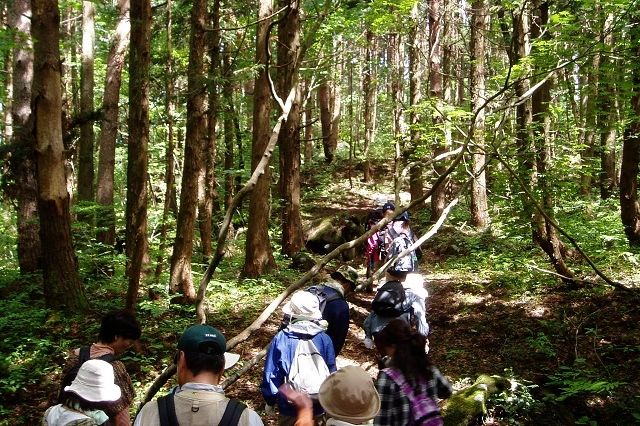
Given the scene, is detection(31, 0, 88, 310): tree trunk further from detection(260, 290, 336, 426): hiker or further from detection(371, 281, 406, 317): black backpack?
detection(260, 290, 336, 426): hiker

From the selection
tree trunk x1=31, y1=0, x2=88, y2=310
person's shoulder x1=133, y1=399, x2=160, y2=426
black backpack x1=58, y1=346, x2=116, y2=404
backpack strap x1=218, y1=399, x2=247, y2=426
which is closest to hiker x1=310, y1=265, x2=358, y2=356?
black backpack x1=58, y1=346, x2=116, y2=404

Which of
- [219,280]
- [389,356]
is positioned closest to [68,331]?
[219,280]

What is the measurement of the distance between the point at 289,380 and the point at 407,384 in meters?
0.91

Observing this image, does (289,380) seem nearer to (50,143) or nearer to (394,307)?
(394,307)

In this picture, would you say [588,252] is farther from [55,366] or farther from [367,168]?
[367,168]

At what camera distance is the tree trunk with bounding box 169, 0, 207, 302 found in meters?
9.14

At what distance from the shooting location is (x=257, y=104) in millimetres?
11852

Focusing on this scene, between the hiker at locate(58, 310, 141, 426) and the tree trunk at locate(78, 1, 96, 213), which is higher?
the tree trunk at locate(78, 1, 96, 213)

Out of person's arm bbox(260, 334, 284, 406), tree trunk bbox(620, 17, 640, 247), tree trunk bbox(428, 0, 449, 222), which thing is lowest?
person's arm bbox(260, 334, 284, 406)

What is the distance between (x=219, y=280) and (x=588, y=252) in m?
8.24

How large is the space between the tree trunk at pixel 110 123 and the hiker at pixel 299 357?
33.2ft

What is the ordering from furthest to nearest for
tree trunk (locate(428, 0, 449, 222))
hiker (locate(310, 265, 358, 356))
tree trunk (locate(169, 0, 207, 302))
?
tree trunk (locate(428, 0, 449, 222)) < tree trunk (locate(169, 0, 207, 302)) < hiker (locate(310, 265, 358, 356))

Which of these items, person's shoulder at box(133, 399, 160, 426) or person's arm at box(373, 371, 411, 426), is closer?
person's shoulder at box(133, 399, 160, 426)

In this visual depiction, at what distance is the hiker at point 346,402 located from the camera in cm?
272
